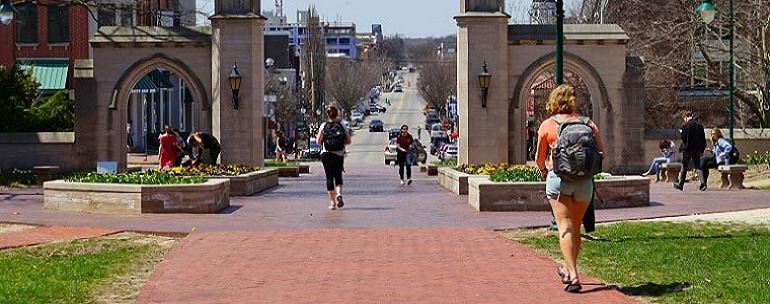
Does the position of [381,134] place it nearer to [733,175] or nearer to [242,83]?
[242,83]

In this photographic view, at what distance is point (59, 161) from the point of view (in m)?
33.7

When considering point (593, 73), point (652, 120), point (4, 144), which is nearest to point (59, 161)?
point (4, 144)

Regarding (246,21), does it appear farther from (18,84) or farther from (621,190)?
(621,190)

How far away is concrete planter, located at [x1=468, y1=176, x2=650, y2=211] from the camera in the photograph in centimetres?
1936

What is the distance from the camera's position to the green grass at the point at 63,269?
1052cm

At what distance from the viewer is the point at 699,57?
50500 mm

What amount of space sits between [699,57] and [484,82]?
68.1 ft

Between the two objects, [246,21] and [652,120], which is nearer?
[246,21]

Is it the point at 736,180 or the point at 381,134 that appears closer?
the point at 736,180

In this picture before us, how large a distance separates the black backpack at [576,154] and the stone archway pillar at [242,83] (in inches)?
893

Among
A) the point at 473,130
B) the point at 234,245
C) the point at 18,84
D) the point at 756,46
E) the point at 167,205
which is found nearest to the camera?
the point at 234,245

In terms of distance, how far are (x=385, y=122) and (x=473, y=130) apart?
118176mm

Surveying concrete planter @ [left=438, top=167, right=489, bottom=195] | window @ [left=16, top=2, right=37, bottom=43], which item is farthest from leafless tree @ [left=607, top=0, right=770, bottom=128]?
window @ [left=16, top=2, right=37, bottom=43]

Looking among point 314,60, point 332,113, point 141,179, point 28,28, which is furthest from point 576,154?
point 314,60
